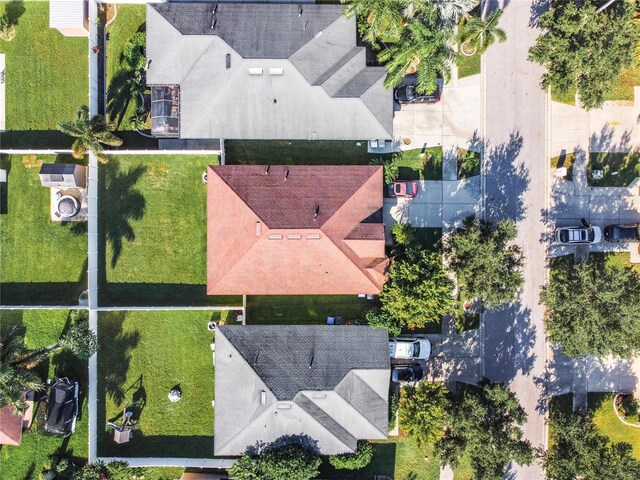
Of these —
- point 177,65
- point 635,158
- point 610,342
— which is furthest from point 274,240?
point 635,158

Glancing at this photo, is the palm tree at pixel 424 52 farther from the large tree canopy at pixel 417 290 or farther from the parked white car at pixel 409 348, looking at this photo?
the parked white car at pixel 409 348

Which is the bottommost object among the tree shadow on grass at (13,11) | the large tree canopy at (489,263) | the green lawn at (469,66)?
the large tree canopy at (489,263)

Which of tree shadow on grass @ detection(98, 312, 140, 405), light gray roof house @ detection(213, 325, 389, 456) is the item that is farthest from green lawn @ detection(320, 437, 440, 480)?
tree shadow on grass @ detection(98, 312, 140, 405)

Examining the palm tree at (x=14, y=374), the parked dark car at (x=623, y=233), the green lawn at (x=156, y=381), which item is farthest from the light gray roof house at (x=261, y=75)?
the parked dark car at (x=623, y=233)

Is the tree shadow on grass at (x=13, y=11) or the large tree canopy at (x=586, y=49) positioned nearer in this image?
the large tree canopy at (x=586, y=49)

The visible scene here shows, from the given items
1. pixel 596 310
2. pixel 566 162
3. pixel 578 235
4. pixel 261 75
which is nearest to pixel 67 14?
pixel 261 75

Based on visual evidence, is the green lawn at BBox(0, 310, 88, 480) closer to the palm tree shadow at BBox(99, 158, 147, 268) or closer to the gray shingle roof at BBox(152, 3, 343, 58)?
the palm tree shadow at BBox(99, 158, 147, 268)
